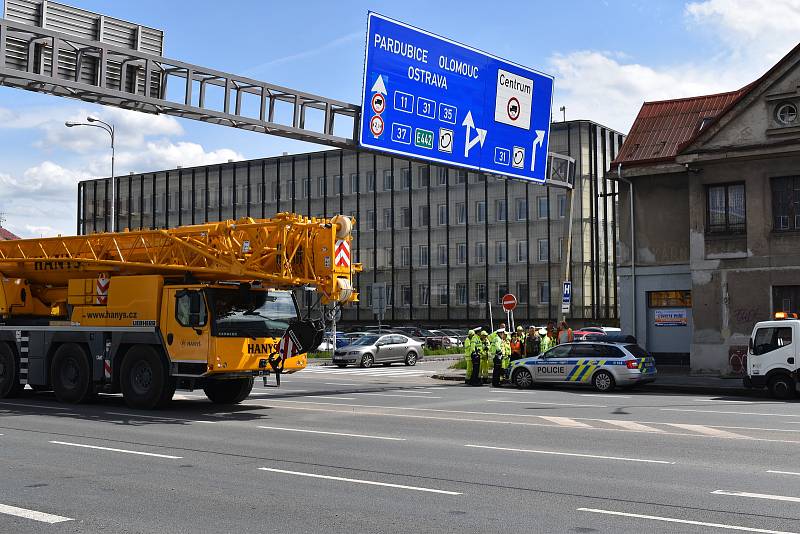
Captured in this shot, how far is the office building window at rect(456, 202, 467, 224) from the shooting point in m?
64.8

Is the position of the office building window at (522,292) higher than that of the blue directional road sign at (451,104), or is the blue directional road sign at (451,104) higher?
the blue directional road sign at (451,104)

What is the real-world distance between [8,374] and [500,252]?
1795 inches

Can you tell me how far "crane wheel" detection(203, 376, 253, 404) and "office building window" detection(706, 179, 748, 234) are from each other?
51.2 feet

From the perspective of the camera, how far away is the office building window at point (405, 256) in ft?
221

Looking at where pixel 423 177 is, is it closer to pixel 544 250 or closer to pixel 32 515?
pixel 544 250

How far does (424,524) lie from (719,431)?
8785 millimetres

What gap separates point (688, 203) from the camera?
96.3ft

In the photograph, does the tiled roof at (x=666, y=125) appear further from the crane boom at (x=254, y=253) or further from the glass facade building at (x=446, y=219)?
the glass facade building at (x=446, y=219)

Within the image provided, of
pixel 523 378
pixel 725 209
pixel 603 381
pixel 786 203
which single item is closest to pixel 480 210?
pixel 725 209

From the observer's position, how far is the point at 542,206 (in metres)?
61.5

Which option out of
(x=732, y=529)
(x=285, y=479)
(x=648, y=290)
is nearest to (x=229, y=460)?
(x=285, y=479)

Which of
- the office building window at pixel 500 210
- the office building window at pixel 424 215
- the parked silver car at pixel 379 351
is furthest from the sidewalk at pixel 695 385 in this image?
the office building window at pixel 424 215

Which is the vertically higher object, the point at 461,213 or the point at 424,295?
the point at 461,213

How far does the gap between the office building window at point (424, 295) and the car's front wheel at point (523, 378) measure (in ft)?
132
